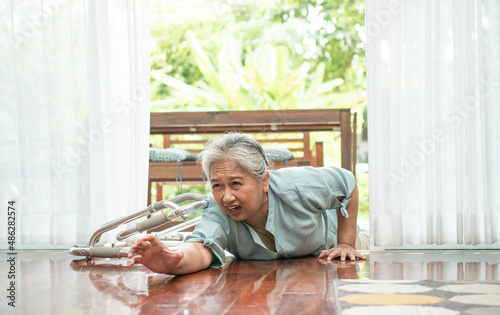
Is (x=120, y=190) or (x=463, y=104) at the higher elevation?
(x=463, y=104)

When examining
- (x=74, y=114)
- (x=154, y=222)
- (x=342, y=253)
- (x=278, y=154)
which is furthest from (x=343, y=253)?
(x=74, y=114)

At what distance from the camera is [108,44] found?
262 cm

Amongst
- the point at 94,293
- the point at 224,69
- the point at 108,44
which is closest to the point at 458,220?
the point at 94,293

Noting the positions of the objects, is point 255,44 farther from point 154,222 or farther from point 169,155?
point 154,222

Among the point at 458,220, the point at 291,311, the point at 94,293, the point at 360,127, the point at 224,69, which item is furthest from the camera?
the point at 360,127

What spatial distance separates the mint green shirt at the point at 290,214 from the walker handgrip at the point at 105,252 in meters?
0.44

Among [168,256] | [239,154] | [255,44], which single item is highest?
[255,44]

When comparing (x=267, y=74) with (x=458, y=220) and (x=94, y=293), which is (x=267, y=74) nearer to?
(x=458, y=220)

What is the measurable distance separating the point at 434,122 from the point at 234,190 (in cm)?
110

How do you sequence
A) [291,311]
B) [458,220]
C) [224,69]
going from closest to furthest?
[291,311], [458,220], [224,69]

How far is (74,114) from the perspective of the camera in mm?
2631

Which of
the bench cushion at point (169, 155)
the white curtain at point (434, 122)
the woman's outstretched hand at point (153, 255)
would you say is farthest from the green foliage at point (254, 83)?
the woman's outstretched hand at point (153, 255)

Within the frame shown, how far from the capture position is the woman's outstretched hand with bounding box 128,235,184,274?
1412 mm

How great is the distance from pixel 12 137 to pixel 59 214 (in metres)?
0.46
